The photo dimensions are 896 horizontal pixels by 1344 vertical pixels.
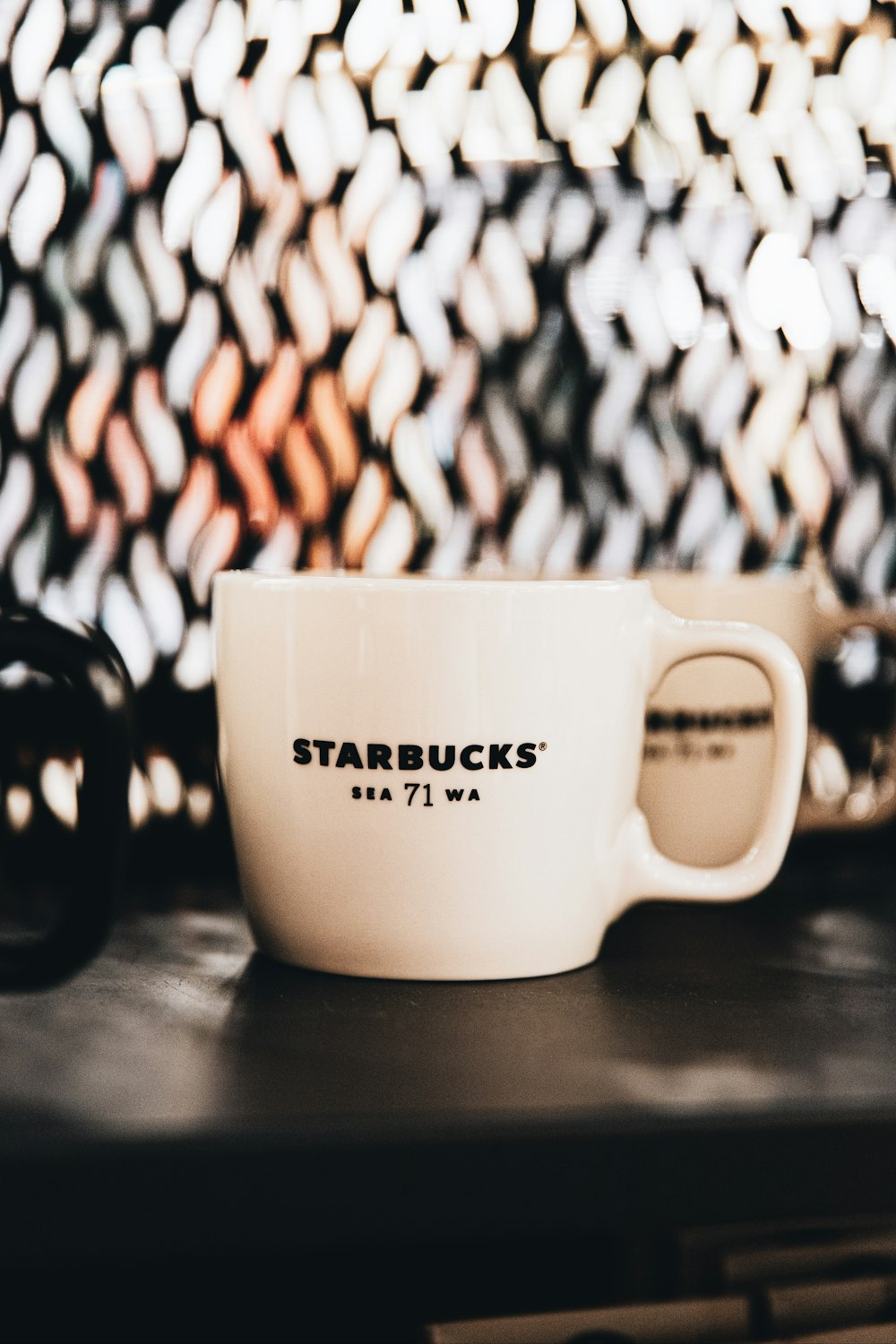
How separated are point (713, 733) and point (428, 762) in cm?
16

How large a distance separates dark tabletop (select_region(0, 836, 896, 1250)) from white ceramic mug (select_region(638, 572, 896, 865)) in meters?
0.10

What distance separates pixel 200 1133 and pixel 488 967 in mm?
128

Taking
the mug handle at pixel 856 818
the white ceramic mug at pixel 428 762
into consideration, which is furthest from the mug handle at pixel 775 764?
the mug handle at pixel 856 818

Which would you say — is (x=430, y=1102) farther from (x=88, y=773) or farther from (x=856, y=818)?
(x=856, y=818)

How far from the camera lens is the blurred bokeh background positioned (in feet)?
1.59

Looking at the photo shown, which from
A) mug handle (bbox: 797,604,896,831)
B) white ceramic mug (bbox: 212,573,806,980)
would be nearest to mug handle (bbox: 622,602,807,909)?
white ceramic mug (bbox: 212,573,806,980)

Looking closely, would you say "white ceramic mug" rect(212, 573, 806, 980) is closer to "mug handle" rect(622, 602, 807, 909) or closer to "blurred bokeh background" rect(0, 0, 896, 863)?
"mug handle" rect(622, 602, 807, 909)

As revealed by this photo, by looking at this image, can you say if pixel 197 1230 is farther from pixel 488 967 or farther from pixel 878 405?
pixel 878 405

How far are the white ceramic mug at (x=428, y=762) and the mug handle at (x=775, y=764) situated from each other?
0.06ft

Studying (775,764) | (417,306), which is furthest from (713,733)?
(417,306)

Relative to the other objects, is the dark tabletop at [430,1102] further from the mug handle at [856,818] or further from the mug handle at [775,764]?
the mug handle at [856,818]

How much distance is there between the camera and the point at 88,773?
0.28 metres

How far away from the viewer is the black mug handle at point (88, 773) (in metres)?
0.28

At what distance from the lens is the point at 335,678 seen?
1.14 feet
